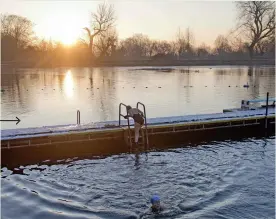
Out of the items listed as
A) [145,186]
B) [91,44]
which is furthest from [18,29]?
[145,186]

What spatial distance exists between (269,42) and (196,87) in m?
52.1

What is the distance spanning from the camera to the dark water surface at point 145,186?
8.36 metres

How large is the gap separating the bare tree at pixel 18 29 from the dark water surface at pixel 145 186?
226ft

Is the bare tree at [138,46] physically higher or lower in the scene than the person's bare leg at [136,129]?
higher

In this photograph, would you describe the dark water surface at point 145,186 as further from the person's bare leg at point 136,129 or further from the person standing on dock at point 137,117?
the person standing on dock at point 137,117

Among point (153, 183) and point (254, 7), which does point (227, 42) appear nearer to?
point (254, 7)

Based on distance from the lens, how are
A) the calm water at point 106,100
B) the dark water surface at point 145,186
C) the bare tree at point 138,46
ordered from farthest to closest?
the bare tree at point 138,46 → the calm water at point 106,100 → the dark water surface at point 145,186

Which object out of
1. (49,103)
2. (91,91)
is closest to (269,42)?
(91,91)

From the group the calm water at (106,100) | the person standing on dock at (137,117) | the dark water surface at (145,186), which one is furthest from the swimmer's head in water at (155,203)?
the calm water at (106,100)

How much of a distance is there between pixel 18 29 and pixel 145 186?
75587 millimetres

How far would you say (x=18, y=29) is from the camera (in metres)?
77.4

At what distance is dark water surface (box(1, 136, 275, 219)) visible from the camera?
8.36 m

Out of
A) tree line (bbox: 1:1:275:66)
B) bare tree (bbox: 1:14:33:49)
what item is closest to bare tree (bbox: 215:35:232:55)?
tree line (bbox: 1:1:275:66)

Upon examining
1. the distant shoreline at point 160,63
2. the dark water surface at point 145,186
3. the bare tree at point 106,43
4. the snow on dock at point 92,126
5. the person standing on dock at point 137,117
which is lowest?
the dark water surface at point 145,186
